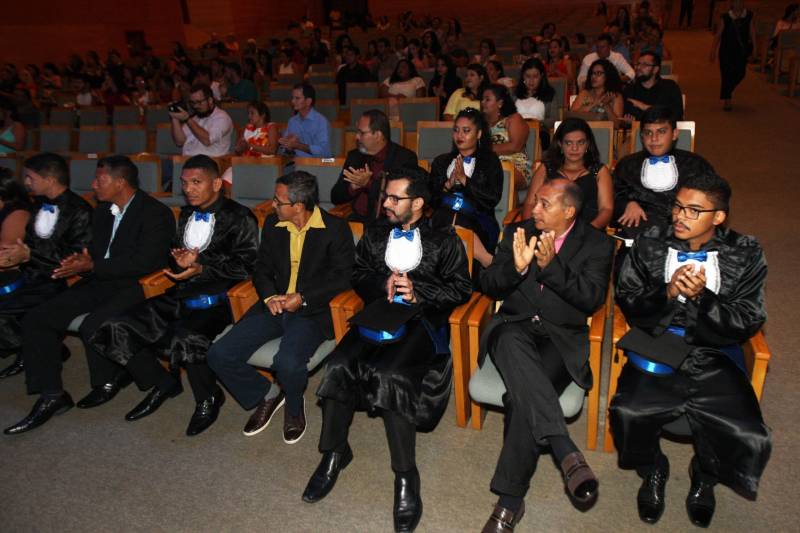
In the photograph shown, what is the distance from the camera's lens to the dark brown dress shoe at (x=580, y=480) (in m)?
2.11

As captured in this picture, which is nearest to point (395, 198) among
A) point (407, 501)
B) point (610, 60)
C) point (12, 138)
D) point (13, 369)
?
point (407, 501)

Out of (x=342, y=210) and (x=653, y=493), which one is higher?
(x=342, y=210)

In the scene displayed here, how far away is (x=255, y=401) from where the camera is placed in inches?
118

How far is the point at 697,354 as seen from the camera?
2.32m

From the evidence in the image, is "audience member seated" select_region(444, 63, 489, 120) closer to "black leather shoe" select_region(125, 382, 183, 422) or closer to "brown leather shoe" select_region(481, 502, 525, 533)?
"black leather shoe" select_region(125, 382, 183, 422)

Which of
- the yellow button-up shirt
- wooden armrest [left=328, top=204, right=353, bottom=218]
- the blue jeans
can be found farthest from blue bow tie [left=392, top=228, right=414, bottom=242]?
wooden armrest [left=328, top=204, right=353, bottom=218]

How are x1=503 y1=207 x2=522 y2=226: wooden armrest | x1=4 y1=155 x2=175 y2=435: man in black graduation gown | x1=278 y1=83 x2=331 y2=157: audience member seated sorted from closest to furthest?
x1=4 y1=155 x2=175 y2=435: man in black graduation gown, x1=503 y1=207 x2=522 y2=226: wooden armrest, x1=278 y1=83 x2=331 y2=157: audience member seated

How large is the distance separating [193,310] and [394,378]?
127cm

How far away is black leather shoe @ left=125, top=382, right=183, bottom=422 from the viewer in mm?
3165

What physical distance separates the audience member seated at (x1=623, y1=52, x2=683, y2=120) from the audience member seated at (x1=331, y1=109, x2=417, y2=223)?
222 centimetres

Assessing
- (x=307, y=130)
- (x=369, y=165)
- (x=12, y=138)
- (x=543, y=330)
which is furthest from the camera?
(x=12, y=138)

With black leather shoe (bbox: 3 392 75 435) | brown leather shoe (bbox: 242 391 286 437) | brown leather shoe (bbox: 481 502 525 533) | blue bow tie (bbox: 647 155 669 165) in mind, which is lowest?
black leather shoe (bbox: 3 392 75 435)

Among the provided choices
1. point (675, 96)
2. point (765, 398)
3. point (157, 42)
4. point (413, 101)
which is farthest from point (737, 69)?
point (157, 42)

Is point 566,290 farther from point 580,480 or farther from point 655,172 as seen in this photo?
point 655,172
